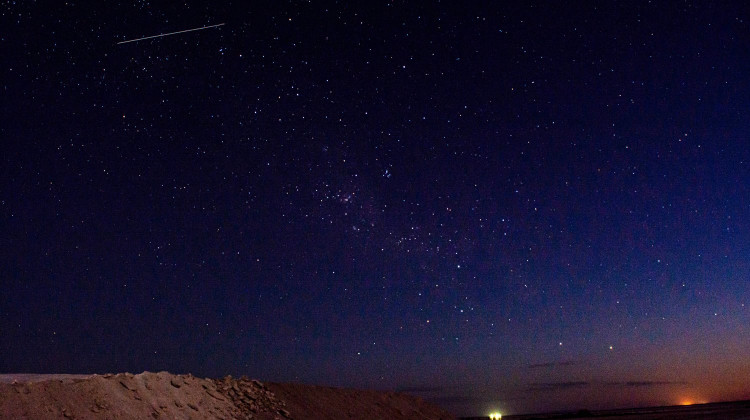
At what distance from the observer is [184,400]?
19.1m

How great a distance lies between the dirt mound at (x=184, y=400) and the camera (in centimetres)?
1488

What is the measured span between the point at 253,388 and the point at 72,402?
27.3 ft

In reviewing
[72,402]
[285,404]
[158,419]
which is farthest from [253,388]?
[72,402]

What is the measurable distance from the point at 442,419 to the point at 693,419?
24.8 metres

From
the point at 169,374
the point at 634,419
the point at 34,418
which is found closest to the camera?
the point at 34,418

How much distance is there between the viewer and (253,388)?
22.8 meters

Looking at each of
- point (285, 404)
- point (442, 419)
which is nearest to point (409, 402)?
point (442, 419)

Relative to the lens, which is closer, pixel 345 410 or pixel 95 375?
pixel 95 375

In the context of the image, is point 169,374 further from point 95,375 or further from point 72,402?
point 72,402

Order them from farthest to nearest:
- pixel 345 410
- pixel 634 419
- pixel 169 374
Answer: pixel 634 419 → pixel 345 410 → pixel 169 374

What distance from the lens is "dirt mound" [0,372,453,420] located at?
1488 centimetres

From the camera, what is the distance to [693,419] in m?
41.7

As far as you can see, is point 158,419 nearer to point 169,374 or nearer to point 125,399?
point 125,399

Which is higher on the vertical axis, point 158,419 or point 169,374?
point 169,374
